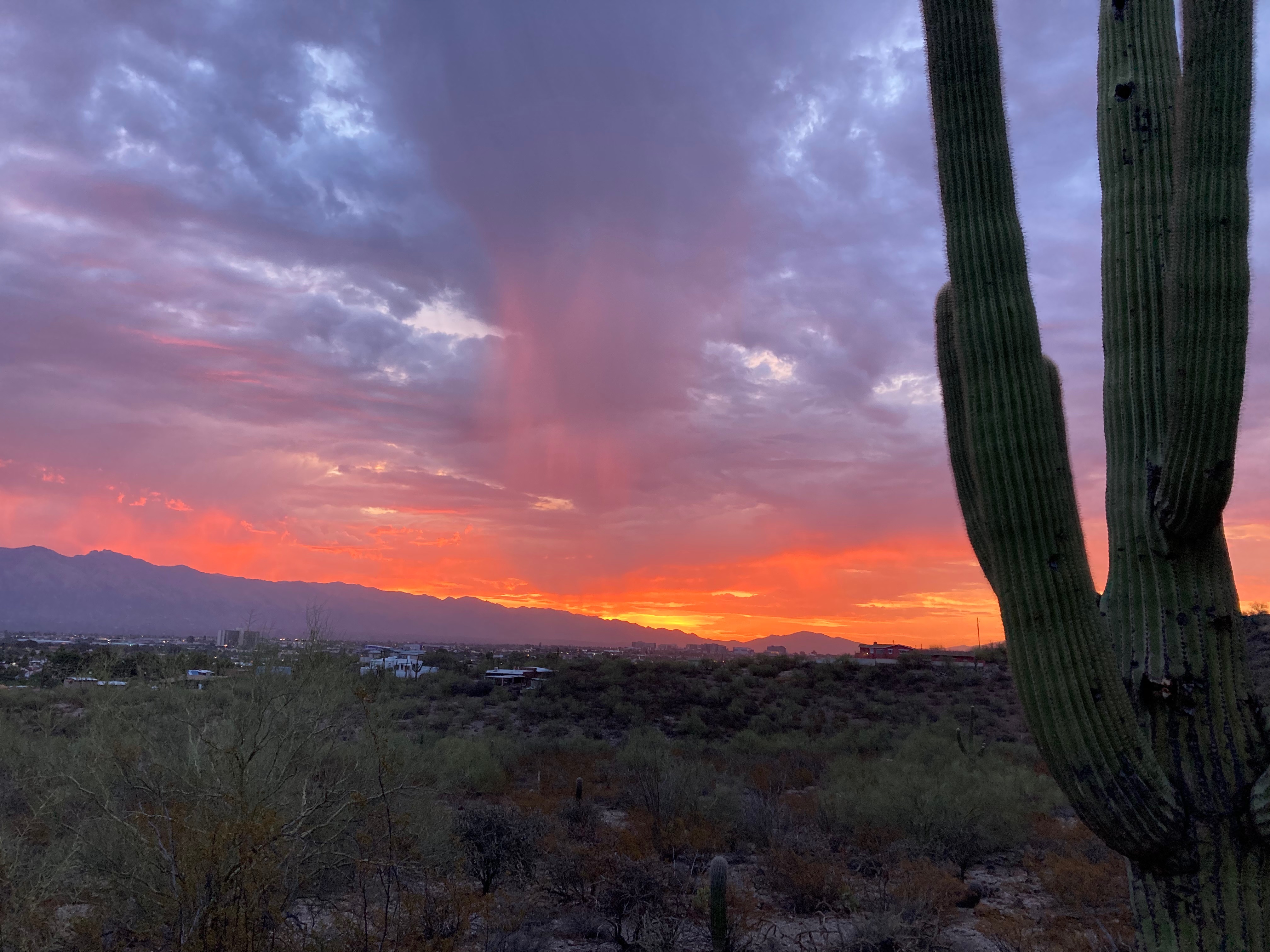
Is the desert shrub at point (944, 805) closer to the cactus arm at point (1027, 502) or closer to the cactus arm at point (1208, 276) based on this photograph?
the cactus arm at point (1027, 502)

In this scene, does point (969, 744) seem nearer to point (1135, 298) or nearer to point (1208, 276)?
point (1135, 298)

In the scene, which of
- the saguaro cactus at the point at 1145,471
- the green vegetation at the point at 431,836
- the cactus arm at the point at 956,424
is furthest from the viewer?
the green vegetation at the point at 431,836

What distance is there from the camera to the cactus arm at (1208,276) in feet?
11.8

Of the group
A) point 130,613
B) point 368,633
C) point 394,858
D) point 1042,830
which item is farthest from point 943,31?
point 130,613

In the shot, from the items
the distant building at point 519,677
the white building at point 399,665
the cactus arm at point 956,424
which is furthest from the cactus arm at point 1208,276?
the distant building at point 519,677

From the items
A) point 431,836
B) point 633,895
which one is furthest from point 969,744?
point 431,836

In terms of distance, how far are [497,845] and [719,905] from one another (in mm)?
3849

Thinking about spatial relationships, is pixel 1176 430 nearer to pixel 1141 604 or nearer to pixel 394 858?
pixel 1141 604

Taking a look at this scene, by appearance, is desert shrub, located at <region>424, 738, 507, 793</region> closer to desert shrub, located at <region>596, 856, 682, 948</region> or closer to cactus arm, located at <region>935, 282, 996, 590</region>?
desert shrub, located at <region>596, 856, 682, 948</region>

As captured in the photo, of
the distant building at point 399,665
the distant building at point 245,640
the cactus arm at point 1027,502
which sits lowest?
the distant building at point 399,665

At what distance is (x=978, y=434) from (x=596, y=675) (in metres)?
31.1

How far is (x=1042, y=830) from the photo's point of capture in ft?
42.4

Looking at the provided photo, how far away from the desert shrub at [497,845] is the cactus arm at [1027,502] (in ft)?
29.1

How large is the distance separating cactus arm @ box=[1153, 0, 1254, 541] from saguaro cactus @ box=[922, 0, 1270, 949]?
0.03 ft
